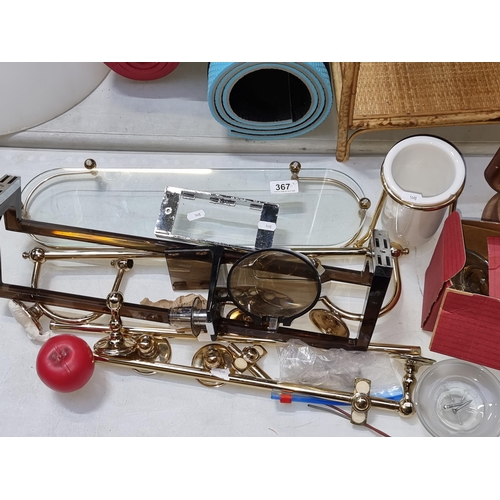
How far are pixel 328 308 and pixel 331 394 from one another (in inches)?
6.1

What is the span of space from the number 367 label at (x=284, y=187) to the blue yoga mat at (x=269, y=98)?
0.37 feet

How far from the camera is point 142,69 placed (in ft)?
3.95

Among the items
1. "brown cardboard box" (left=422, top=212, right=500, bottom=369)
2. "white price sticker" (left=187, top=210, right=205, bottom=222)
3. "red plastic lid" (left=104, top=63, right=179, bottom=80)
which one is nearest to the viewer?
"brown cardboard box" (left=422, top=212, right=500, bottom=369)

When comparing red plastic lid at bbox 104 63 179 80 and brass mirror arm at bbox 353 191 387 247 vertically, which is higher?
red plastic lid at bbox 104 63 179 80

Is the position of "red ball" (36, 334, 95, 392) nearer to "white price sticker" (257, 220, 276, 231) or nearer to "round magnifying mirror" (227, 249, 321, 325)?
"round magnifying mirror" (227, 249, 321, 325)

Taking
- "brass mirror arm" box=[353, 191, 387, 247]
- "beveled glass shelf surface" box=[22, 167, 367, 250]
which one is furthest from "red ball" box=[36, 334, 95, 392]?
"brass mirror arm" box=[353, 191, 387, 247]

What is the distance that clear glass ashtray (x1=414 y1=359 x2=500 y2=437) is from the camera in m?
0.84

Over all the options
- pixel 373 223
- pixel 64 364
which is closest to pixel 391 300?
pixel 373 223

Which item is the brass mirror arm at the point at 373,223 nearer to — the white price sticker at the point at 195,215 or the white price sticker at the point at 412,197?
the white price sticker at the point at 412,197

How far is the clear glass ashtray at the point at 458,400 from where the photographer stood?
2.77 feet

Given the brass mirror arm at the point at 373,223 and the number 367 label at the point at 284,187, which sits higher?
the number 367 label at the point at 284,187

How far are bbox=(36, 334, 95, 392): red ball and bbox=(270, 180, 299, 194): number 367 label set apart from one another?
432mm

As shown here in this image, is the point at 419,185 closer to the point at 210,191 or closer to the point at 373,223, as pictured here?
the point at 373,223

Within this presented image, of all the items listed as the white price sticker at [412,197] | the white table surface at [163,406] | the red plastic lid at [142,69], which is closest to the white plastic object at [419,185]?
the white price sticker at [412,197]
